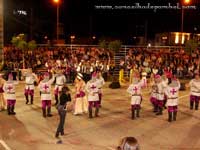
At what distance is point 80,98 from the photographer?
57.1 ft

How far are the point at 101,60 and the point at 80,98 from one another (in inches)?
546

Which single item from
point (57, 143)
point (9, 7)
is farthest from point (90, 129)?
point (9, 7)

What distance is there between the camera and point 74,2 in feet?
206

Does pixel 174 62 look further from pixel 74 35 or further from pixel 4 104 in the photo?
pixel 74 35

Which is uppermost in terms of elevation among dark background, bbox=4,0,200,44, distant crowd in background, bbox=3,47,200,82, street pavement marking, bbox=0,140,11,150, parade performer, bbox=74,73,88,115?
dark background, bbox=4,0,200,44

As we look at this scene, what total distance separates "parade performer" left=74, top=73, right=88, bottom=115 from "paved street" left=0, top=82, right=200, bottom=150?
0.38 m

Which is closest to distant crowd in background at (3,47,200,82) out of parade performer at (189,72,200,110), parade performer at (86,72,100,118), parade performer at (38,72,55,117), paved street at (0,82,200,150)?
parade performer at (189,72,200,110)

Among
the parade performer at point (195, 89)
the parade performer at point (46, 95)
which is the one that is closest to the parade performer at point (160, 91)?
the parade performer at point (195, 89)

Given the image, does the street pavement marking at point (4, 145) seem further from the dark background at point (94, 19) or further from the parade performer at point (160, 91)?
the dark background at point (94, 19)

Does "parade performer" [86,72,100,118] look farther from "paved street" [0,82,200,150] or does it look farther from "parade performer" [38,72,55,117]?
"parade performer" [38,72,55,117]

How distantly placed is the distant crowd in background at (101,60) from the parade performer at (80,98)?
381 inches

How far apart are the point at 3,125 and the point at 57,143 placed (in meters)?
3.45

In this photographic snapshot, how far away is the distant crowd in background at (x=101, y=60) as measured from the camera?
2891 centimetres

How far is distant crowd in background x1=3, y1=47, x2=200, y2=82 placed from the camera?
28.9m
